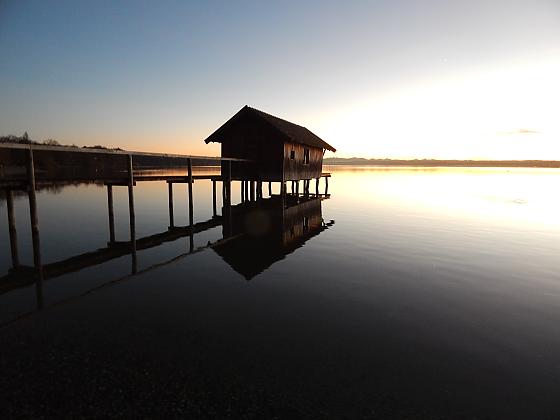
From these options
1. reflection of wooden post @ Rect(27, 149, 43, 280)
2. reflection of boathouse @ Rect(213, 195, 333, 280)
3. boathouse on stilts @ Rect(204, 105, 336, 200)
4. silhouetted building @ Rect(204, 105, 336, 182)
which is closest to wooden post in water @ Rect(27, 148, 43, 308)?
reflection of wooden post @ Rect(27, 149, 43, 280)

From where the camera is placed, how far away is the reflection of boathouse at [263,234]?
1191 centimetres

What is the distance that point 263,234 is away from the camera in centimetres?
1648

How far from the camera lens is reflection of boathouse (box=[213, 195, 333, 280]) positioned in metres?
11.9

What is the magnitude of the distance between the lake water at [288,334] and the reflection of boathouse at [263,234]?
185 mm

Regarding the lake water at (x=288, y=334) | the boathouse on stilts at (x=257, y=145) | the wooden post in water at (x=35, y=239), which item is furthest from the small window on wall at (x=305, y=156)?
the wooden post in water at (x=35, y=239)

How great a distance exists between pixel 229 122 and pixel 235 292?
17350 millimetres

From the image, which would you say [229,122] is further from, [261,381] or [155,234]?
[261,381]

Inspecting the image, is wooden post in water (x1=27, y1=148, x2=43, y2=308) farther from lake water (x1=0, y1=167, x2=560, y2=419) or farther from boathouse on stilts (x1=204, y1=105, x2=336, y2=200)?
boathouse on stilts (x1=204, y1=105, x2=336, y2=200)

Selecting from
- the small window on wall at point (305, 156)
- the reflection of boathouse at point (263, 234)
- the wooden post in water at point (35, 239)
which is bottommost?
the reflection of boathouse at point (263, 234)

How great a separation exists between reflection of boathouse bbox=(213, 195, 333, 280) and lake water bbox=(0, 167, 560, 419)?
185 millimetres

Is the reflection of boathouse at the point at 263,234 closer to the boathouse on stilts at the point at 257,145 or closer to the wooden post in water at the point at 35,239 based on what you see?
the boathouse on stilts at the point at 257,145

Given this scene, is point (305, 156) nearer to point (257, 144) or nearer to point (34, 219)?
point (257, 144)

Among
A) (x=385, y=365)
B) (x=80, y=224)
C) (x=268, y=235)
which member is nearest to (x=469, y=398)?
(x=385, y=365)

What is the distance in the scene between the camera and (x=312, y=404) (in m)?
4.29
